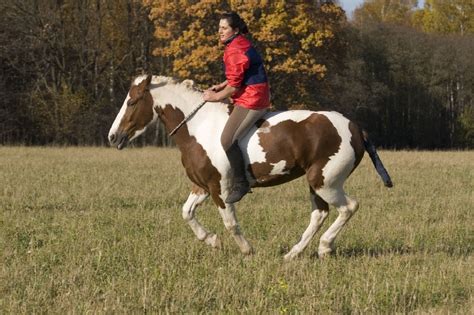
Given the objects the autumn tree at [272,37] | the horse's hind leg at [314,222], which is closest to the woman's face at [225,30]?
the horse's hind leg at [314,222]

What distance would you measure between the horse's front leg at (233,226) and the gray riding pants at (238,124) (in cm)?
73

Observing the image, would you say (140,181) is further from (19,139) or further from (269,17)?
(19,139)

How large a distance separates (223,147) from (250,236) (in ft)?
7.19

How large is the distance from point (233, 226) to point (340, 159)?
1394mm

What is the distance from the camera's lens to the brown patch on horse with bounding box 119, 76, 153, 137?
895 cm

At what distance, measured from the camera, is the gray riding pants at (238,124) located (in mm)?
8227

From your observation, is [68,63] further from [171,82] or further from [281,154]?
[281,154]

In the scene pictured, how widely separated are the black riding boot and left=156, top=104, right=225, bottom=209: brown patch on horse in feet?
0.51

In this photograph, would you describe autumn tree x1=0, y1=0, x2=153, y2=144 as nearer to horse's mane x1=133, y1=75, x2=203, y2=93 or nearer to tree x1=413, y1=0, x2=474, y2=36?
horse's mane x1=133, y1=75, x2=203, y2=93

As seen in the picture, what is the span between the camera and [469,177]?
785 inches

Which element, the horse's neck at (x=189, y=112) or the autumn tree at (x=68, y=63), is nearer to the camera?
the horse's neck at (x=189, y=112)

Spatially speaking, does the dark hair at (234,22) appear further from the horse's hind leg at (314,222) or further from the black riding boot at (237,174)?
the horse's hind leg at (314,222)

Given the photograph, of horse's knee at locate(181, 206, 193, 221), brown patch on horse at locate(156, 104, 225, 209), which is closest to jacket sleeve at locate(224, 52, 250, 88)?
brown patch on horse at locate(156, 104, 225, 209)

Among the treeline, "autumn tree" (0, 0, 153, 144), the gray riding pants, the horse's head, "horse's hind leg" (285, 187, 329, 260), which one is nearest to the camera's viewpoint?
the gray riding pants
